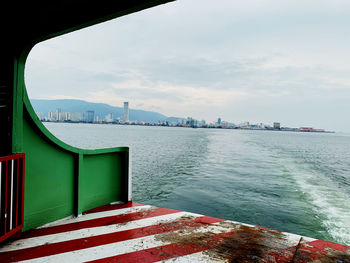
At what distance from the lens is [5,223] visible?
2146 millimetres

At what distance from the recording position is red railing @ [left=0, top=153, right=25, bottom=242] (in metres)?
2.12

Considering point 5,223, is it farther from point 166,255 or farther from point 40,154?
point 166,255

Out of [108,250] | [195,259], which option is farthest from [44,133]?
[195,259]

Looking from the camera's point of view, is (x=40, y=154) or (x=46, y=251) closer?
(x=46, y=251)

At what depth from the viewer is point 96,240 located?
2.40 metres

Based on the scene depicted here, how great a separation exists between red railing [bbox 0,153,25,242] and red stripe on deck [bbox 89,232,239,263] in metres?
0.97

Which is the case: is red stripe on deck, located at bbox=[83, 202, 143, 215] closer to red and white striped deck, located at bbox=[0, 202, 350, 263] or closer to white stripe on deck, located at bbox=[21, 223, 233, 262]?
→ red and white striped deck, located at bbox=[0, 202, 350, 263]

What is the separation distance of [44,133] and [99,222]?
51.4 inches

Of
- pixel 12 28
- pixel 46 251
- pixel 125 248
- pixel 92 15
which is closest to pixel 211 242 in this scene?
pixel 125 248

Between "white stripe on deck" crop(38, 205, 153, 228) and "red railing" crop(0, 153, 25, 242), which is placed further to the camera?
"white stripe on deck" crop(38, 205, 153, 228)

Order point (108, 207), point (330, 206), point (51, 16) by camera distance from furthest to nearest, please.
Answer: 1. point (330, 206)
2. point (108, 207)
3. point (51, 16)

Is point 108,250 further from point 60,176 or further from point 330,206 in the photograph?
point 330,206

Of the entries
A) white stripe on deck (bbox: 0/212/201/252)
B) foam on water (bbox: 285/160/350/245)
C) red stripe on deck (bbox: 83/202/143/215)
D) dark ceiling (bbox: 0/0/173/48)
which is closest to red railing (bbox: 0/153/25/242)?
white stripe on deck (bbox: 0/212/201/252)

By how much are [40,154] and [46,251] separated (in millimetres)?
1068
